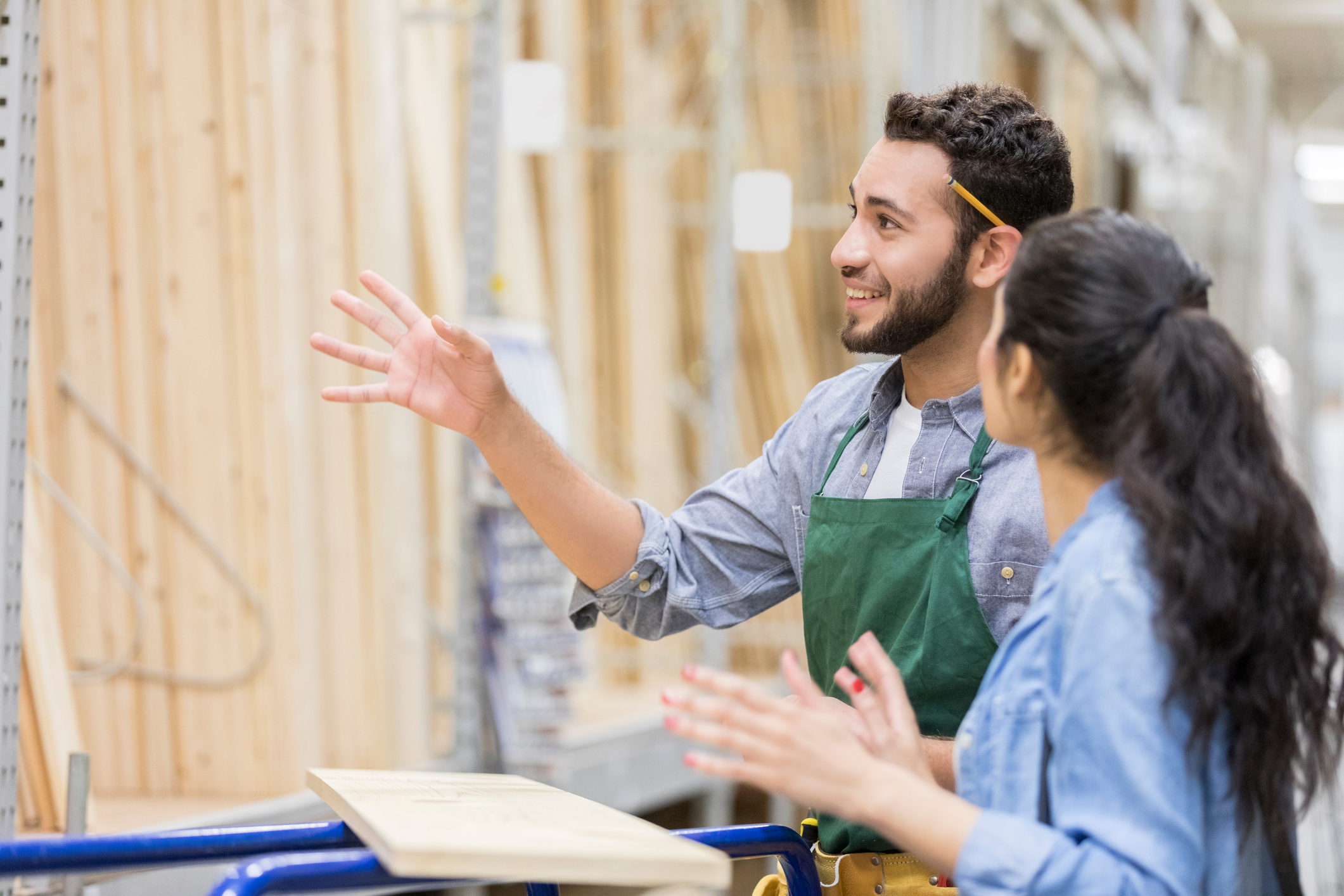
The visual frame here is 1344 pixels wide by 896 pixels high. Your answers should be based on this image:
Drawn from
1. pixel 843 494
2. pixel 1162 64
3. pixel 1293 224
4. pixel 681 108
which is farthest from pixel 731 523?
pixel 1293 224

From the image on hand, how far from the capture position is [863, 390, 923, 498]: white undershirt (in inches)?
73.2

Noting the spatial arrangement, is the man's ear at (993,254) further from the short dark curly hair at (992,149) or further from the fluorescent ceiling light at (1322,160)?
the fluorescent ceiling light at (1322,160)

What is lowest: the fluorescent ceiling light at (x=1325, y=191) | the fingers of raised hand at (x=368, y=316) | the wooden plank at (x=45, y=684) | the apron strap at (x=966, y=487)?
the wooden plank at (x=45, y=684)

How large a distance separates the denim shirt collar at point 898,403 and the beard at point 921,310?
80 mm

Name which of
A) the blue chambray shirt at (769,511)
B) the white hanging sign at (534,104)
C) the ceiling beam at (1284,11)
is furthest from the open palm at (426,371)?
the ceiling beam at (1284,11)

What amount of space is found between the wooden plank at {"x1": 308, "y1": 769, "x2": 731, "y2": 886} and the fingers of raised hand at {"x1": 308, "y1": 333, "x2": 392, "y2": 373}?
605 mm

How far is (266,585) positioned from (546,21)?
3187 millimetres

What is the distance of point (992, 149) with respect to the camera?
6.03 feet

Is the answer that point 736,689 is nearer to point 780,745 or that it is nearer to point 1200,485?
point 780,745

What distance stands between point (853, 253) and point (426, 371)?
0.62 meters

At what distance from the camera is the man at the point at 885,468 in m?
1.71

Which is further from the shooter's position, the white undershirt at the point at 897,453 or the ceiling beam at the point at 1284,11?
the ceiling beam at the point at 1284,11

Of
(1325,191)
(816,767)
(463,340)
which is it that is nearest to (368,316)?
(463,340)

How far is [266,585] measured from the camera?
3826 mm
